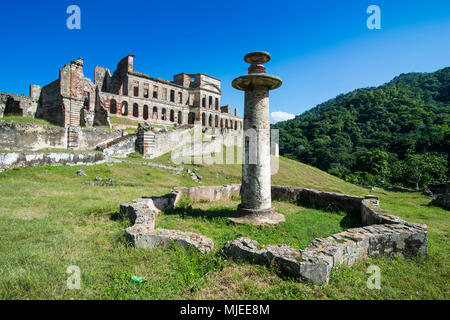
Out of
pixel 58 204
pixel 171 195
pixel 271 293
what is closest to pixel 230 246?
pixel 271 293

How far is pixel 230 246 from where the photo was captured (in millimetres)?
4395

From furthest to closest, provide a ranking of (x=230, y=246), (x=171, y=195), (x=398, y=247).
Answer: (x=171, y=195)
(x=398, y=247)
(x=230, y=246)

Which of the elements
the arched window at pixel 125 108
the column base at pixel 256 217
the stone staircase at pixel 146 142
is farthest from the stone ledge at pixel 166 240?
the arched window at pixel 125 108

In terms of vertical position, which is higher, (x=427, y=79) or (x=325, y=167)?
(x=427, y=79)

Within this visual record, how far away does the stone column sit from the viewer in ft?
23.5

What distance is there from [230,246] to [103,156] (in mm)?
14652

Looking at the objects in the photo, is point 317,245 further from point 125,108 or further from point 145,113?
point 145,113

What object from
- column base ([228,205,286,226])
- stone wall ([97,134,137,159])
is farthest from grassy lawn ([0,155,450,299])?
stone wall ([97,134,137,159])

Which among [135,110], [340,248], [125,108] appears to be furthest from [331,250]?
[135,110]

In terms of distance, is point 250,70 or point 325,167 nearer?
A: point 250,70

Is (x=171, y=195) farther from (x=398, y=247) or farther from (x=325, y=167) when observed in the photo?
(x=325, y=167)

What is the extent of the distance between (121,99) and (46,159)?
23.0 metres

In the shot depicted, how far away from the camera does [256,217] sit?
23.2ft

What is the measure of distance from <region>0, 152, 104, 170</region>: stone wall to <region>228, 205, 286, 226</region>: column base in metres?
11.6
